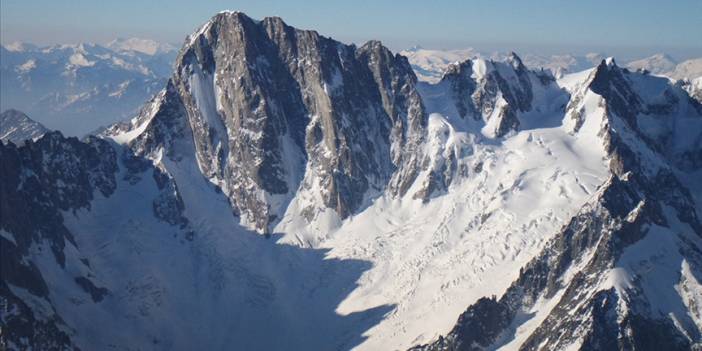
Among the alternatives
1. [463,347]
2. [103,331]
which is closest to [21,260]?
[103,331]

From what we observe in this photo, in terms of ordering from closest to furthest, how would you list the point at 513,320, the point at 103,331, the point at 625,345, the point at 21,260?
the point at 625,345, the point at 21,260, the point at 513,320, the point at 103,331

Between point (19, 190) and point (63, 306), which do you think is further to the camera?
point (19, 190)

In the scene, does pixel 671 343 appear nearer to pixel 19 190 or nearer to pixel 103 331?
pixel 103 331

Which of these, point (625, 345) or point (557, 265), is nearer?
point (625, 345)

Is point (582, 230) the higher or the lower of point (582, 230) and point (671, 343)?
the higher

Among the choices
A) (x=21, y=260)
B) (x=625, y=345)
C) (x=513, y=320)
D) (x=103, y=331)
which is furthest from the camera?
(x=103, y=331)

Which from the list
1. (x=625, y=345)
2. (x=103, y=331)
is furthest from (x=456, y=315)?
(x=103, y=331)

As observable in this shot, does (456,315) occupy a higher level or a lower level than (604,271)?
lower

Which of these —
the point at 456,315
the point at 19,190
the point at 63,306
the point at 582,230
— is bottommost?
the point at 456,315

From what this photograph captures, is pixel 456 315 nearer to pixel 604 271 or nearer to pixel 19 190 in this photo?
pixel 604 271
